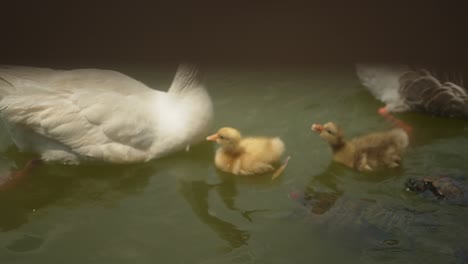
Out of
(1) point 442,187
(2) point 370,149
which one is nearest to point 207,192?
(2) point 370,149

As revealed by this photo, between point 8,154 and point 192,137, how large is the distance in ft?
3.57

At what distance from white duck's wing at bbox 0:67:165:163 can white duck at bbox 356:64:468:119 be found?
1.55 metres

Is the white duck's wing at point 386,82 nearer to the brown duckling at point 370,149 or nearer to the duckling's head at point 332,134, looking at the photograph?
the brown duckling at point 370,149

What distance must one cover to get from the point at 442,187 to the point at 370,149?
0.45 metres

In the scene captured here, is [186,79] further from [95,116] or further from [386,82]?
[386,82]

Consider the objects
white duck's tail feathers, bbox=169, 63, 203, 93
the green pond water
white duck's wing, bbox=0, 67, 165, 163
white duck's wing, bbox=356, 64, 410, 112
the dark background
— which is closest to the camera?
the dark background

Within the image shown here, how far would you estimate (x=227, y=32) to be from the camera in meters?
2.00

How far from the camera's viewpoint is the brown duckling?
3.06m

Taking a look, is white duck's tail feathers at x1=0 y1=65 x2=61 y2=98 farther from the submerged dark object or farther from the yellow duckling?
the submerged dark object

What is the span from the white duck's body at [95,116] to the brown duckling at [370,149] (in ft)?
2.38

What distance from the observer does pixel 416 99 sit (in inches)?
144

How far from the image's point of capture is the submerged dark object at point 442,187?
2740 millimetres

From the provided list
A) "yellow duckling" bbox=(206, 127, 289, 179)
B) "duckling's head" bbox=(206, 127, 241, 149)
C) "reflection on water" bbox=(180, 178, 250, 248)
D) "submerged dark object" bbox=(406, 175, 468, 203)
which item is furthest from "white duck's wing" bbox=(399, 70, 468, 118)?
"reflection on water" bbox=(180, 178, 250, 248)

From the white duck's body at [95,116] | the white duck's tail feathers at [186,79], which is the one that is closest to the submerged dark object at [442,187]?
the white duck's body at [95,116]
